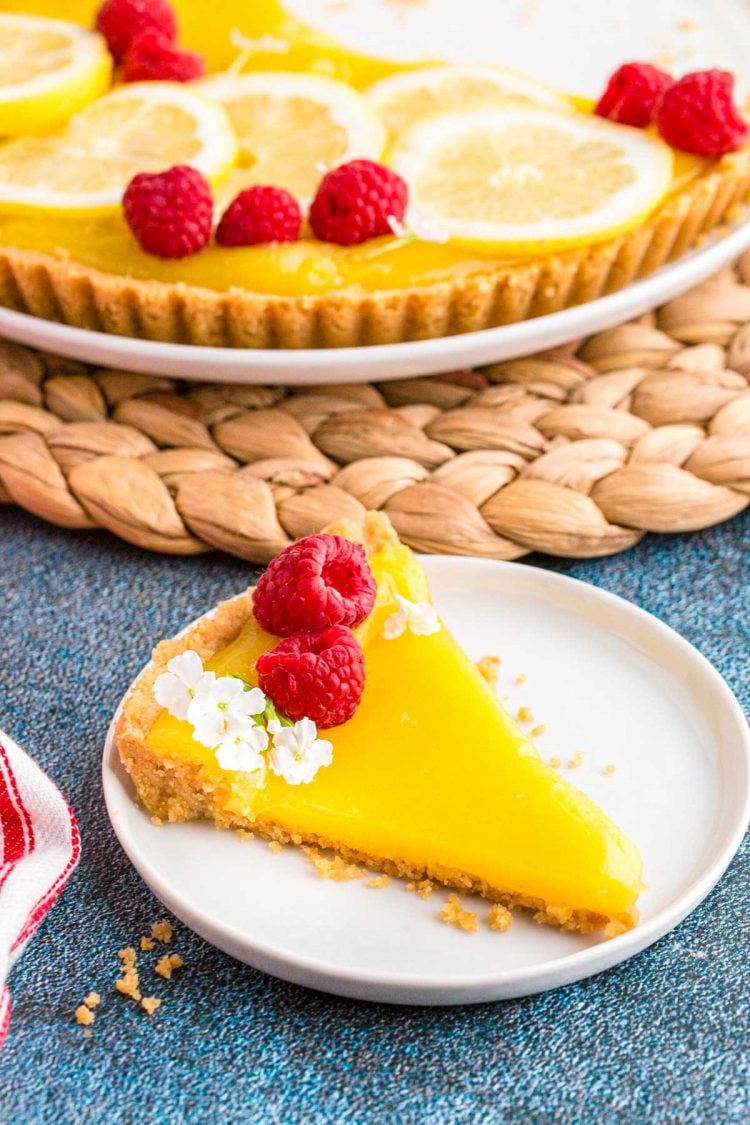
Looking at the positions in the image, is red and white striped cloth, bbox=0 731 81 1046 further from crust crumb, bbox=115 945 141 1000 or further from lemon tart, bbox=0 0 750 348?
lemon tart, bbox=0 0 750 348

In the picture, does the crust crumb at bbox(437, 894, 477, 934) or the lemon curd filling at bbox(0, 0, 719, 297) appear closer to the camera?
the crust crumb at bbox(437, 894, 477, 934)

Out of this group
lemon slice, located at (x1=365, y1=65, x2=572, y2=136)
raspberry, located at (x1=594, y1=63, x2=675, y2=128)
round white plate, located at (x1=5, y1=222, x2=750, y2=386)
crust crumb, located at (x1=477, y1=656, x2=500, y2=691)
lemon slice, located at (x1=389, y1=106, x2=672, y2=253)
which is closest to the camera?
crust crumb, located at (x1=477, y1=656, x2=500, y2=691)

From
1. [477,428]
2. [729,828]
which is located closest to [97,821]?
[729,828]

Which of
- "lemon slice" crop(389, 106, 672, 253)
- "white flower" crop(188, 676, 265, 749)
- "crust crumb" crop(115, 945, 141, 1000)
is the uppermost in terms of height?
"lemon slice" crop(389, 106, 672, 253)

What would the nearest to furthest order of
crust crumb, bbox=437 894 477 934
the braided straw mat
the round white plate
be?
crust crumb, bbox=437 894 477 934 → the braided straw mat → the round white plate

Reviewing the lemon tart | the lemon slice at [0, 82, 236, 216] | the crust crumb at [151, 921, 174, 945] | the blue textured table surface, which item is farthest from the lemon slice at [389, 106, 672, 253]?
the crust crumb at [151, 921, 174, 945]

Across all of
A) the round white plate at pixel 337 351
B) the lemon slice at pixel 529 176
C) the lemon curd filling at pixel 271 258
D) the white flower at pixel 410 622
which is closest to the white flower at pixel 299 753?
the white flower at pixel 410 622

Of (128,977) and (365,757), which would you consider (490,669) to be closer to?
(365,757)

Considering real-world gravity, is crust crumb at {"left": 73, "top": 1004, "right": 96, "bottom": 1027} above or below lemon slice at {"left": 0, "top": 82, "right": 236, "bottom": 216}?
below

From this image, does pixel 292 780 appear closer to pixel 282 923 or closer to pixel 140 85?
pixel 282 923
